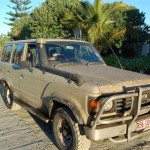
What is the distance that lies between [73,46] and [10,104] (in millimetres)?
2722

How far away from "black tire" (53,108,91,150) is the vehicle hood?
2.18 ft

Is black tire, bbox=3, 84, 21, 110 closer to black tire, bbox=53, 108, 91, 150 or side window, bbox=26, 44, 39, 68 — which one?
side window, bbox=26, 44, 39, 68

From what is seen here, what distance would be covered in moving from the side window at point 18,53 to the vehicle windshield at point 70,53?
1.07 meters

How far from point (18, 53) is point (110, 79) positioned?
3136 millimetres

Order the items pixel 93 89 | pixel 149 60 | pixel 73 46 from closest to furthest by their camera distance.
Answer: pixel 93 89 → pixel 73 46 → pixel 149 60

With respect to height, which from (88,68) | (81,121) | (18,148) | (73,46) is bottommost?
(18,148)

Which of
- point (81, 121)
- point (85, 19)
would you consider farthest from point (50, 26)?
point (81, 121)

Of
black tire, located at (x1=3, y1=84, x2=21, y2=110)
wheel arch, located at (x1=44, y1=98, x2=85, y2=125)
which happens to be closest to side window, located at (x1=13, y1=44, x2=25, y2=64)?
black tire, located at (x1=3, y1=84, x2=21, y2=110)

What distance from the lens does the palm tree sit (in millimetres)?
17078

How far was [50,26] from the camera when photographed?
24031 millimetres

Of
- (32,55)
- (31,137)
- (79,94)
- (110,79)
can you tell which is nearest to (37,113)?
(31,137)

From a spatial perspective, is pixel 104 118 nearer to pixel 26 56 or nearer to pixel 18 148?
pixel 18 148

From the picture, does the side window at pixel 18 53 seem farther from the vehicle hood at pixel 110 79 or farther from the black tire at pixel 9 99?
the vehicle hood at pixel 110 79

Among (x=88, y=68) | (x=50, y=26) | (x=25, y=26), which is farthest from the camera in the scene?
(x=25, y=26)
